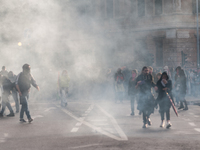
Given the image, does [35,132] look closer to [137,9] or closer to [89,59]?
[89,59]

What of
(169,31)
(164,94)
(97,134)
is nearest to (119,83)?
(164,94)

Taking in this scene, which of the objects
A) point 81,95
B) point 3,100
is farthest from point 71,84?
point 3,100

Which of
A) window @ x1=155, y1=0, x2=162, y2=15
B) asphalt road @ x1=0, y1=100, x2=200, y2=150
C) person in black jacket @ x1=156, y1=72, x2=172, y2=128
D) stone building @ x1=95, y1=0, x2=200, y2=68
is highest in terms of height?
window @ x1=155, y1=0, x2=162, y2=15

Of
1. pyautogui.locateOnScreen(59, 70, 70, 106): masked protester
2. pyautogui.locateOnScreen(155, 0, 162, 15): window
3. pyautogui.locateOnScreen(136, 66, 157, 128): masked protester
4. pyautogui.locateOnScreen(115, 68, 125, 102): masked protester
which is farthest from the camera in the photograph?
pyautogui.locateOnScreen(155, 0, 162, 15): window

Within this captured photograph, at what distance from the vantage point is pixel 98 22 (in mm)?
21109

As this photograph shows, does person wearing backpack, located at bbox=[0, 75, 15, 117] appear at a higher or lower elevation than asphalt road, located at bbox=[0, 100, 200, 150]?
higher

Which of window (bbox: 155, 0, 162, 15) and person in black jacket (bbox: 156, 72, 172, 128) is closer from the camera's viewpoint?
person in black jacket (bbox: 156, 72, 172, 128)

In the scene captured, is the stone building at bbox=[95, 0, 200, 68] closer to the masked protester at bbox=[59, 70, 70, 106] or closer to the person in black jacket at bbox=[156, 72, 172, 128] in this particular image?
the masked protester at bbox=[59, 70, 70, 106]

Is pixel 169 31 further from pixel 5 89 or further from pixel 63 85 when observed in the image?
pixel 5 89

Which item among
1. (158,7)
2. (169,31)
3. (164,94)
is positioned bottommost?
(164,94)

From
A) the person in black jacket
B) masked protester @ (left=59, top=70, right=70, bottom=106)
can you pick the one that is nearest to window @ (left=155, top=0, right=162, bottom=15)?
masked protester @ (left=59, top=70, right=70, bottom=106)

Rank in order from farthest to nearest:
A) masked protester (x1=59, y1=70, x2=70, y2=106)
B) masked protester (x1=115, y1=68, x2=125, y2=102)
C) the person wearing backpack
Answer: masked protester (x1=115, y1=68, x2=125, y2=102)
masked protester (x1=59, y1=70, x2=70, y2=106)
the person wearing backpack

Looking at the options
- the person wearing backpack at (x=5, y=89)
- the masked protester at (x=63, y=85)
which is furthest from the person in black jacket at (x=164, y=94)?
the masked protester at (x=63, y=85)

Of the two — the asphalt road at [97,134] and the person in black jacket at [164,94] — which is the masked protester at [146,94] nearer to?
the person in black jacket at [164,94]
